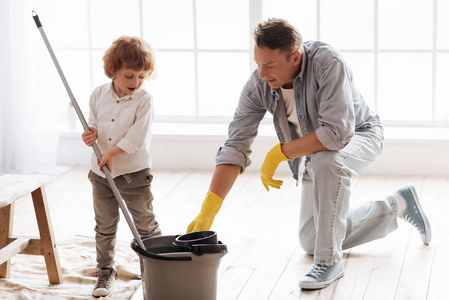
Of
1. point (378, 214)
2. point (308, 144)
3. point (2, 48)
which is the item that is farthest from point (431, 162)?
point (2, 48)

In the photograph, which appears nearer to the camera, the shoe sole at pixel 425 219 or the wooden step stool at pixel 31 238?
the wooden step stool at pixel 31 238

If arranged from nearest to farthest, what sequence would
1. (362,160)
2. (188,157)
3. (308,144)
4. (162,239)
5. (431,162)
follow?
(162,239) < (308,144) < (362,160) < (431,162) < (188,157)

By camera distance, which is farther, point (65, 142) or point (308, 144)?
point (65, 142)

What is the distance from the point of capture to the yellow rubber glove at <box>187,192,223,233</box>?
2398mm

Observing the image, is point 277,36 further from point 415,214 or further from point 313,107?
point 415,214

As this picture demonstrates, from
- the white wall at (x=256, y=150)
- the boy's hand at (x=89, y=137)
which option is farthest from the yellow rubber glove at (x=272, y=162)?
the white wall at (x=256, y=150)

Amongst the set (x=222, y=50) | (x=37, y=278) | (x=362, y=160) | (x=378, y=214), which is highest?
(x=222, y=50)

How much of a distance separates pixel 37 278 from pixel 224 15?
4.18 metres

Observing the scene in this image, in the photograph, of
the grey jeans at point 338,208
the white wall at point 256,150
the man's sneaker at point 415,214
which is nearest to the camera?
the grey jeans at point 338,208

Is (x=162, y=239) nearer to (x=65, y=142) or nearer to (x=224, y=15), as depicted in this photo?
(x=65, y=142)

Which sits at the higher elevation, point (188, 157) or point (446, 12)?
point (446, 12)

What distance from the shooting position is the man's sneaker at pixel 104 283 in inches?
100

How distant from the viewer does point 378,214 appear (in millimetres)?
2822

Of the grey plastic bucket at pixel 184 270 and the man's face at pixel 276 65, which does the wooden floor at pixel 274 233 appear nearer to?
the grey plastic bucket at pixel 184 270
